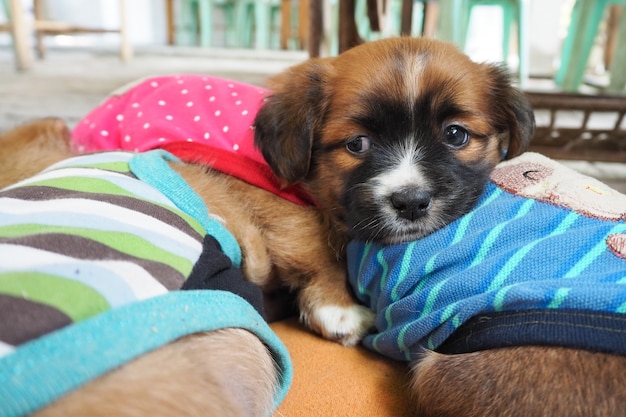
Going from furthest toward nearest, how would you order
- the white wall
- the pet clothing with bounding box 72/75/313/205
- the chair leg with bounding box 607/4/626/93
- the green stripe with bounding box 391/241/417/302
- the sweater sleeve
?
the white wall < the chair leg with bounding box 607/4/626/93 < the pet clothing with bounding box 72/75/313/205 < the green stripe with bounding box 391/241/417/302 < the sweater sleeve

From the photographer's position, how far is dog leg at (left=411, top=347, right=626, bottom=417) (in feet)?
2.87

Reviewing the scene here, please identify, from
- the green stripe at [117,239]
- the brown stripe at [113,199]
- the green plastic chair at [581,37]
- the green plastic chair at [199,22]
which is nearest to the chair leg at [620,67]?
the green plastic chair at [581,37]

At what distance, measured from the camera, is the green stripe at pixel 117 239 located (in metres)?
0.92

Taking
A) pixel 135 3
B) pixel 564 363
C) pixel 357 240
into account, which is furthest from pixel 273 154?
pixel 135 3

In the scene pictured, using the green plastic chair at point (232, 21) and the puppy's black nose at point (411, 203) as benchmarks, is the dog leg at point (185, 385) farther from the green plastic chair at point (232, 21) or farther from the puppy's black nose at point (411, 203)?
the green plastic chair at point (232, 21)

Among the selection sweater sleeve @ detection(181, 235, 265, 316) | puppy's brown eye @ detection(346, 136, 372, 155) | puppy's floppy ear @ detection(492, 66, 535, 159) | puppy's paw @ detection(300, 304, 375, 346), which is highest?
puppy's floppy ear @ detection(492, 66, 535, 159)

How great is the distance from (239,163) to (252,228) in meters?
0.20

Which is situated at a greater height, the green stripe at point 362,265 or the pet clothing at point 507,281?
the pet clothing at point 507,281

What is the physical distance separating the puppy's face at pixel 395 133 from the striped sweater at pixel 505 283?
8 centimetres

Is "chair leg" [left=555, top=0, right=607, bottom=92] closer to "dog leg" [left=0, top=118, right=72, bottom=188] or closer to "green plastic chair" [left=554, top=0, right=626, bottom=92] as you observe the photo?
"green plastic chair" [left=554, top=0, right=626, bottom=92]

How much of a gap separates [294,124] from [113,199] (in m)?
0.53

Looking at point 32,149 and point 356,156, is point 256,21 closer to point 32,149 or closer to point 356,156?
point 32,149

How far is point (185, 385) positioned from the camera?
79cm

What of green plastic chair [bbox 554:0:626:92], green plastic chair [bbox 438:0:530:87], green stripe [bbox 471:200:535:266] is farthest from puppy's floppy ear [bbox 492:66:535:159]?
green plastic chair [bbox 554:0:626:92]
